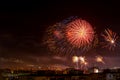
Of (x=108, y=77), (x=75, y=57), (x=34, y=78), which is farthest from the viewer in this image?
(x=34, y=78)

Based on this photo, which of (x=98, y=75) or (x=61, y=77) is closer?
(x=98, y=75)

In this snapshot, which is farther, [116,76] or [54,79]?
[54,79]

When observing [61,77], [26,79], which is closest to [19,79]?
[26,79]

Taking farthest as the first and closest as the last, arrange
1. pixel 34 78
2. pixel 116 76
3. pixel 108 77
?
pixel 34 78 → pixel 116 76 → pixel 108 77

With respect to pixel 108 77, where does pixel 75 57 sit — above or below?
above

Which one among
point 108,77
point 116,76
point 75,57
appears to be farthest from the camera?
point 75,57

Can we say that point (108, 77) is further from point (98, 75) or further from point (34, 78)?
point (34, 78)

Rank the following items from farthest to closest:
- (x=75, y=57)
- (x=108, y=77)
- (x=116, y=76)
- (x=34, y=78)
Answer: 1. (x=34, y=78)
2. (x=75, y=57)
3. (x=116, y=76)
4. (x=108, y=77)

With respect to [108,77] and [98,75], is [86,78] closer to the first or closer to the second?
[98,75]

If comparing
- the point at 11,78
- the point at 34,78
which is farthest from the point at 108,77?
the point at 11,78
